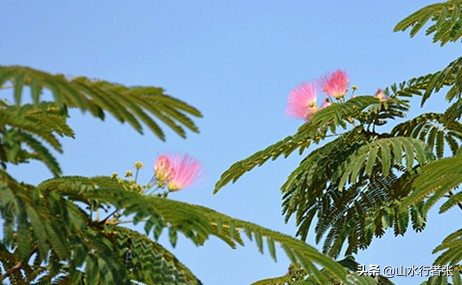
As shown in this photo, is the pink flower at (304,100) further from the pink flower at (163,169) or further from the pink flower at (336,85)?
the pink flower at (163,169)

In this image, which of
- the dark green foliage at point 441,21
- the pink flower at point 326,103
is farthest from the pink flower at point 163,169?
the pink flower at point 326,103

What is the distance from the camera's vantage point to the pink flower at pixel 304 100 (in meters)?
6.62

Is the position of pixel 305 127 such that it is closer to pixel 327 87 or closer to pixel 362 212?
pixel 327 87

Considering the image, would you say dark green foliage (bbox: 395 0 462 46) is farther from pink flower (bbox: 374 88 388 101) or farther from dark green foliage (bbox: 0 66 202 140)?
dark green foliage (bbox: 0 66 202 140)

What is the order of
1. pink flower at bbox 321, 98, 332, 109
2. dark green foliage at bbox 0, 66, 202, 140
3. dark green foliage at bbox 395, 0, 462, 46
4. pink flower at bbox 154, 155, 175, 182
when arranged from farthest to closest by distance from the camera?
pink flower at bbox 321, 98, 332, 109, dark green foliage at bbox 395, 0, 462, 46, pink flower at bbox 154, 155, 175, 182, dark green foliage at bbox 0, 66, 202, 140

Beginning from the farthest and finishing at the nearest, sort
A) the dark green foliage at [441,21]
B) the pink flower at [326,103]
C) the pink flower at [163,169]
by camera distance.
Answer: the pink flower at [326,103]
the dark green foliage at [441,21]
the pink flower at [163,169]

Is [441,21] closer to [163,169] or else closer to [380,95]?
[380,95]

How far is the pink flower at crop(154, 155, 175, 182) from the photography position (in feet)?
11.2

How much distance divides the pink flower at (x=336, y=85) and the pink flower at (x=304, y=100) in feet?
0.33

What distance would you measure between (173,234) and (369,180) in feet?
13.4

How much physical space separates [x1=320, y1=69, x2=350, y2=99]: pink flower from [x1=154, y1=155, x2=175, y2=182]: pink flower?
3.31 m

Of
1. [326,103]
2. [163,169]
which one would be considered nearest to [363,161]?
[326,103]

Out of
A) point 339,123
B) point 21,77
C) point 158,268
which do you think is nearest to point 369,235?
point 339,123

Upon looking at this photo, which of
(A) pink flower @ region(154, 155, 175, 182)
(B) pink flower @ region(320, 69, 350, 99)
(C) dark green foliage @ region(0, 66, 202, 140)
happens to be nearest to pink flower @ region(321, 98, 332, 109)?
(B) pink flower @ region(320, 69, 350, 99)
